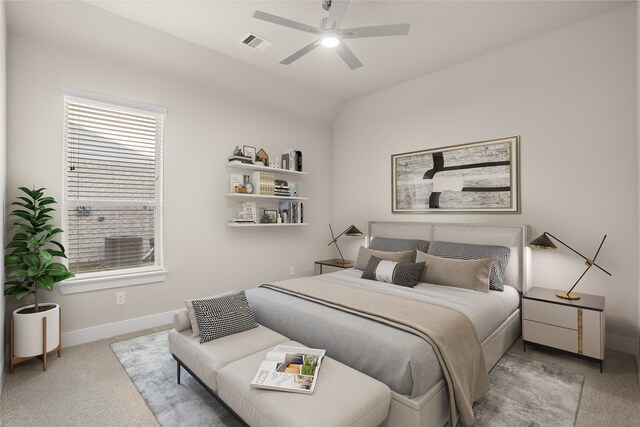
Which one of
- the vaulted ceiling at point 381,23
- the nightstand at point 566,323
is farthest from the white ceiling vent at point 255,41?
the nightstand at point 566,323

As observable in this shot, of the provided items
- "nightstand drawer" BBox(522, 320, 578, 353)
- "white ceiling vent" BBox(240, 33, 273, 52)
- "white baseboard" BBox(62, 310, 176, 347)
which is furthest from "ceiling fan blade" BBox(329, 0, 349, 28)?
"white baseboard" BBox(62, 310, 176, 347)

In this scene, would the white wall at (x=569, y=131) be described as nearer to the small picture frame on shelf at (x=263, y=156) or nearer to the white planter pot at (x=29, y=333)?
the small picture frame on shelf at (x=263, y=156)

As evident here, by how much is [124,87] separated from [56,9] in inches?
30.3

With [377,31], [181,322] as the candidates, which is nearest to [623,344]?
[377,31]

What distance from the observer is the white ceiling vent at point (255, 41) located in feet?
10.0

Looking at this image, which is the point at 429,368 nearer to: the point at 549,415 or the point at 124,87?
the point at 549,415

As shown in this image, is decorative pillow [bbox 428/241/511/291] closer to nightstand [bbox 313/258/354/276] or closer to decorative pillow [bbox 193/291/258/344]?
nightstand [bbox 313/258/354/276]

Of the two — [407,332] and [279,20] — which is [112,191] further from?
[407,332]

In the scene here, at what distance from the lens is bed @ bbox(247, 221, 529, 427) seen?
167cm

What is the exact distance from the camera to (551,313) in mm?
2719

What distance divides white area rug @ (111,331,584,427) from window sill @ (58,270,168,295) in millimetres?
724

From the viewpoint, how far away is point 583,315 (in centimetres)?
257

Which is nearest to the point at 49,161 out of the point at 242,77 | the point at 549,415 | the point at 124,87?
the point at 124,87

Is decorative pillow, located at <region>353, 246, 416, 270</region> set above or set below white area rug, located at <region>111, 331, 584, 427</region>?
above
